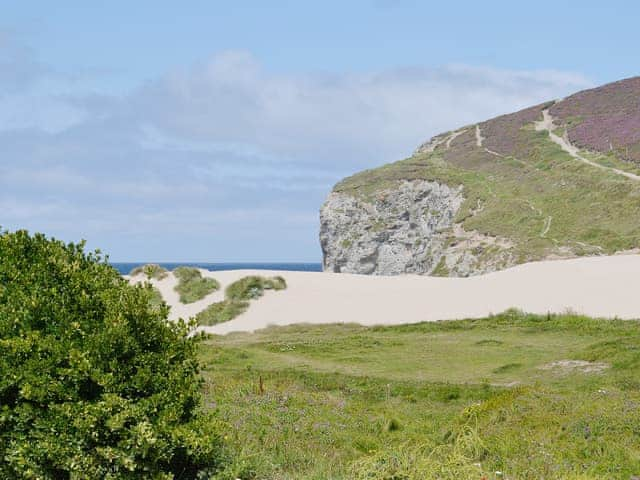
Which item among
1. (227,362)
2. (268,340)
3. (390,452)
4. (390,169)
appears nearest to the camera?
(390,452)

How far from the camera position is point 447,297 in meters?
39.8

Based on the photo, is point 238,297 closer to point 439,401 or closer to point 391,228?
point 439,401

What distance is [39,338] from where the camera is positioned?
7.46 m

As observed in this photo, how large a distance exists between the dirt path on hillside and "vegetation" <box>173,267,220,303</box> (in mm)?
53522

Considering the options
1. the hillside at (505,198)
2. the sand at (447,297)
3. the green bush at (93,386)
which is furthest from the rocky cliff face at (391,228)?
the green bush at (93,386)

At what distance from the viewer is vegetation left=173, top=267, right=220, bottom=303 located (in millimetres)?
44469

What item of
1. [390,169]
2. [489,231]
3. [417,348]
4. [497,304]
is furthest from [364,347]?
[390,169]

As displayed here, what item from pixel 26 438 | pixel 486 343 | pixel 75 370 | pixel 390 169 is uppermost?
pixel 390 169

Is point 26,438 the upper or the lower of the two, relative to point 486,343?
upper

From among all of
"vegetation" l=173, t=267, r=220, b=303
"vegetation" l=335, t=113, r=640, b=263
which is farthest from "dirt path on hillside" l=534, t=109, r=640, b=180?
"vegetation" l=173, t=267, r=220, b=303

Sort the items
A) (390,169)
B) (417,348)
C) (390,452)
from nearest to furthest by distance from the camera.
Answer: (390,452) < (417,348) < (390,169)

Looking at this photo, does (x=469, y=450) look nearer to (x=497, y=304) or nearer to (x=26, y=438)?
(x=26, y=438)

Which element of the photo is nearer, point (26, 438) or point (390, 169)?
point (26, 438)

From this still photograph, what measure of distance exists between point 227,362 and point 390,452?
15973mm
